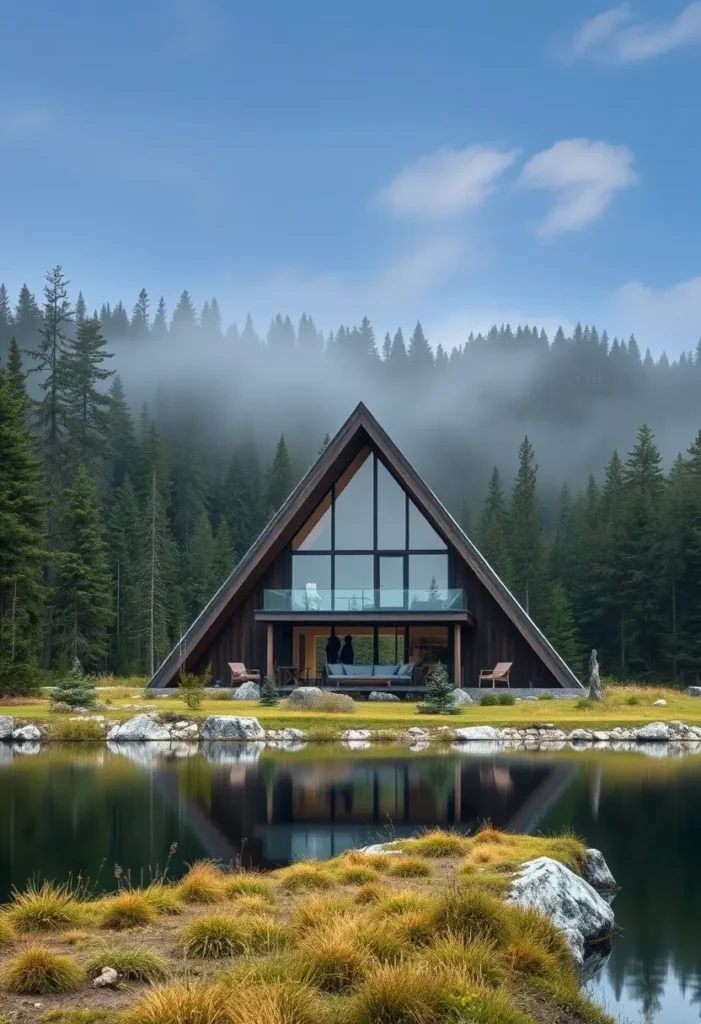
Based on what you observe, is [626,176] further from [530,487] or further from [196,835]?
[530,487]

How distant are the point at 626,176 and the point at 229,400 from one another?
99268 mm

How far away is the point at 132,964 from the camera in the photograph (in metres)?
5.86

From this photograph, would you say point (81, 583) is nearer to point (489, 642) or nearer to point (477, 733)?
point (489, 642)

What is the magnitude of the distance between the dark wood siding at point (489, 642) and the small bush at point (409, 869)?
18.8 metres

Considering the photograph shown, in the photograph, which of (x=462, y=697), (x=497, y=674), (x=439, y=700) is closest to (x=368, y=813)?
(x=439, y=700)

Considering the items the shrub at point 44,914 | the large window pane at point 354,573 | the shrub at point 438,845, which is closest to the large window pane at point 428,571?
the large window pane at point 354,573

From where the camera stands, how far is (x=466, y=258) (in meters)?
27.0

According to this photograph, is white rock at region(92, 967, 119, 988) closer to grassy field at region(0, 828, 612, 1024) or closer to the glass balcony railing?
grassy field at region(0, 828, 612, 1024)

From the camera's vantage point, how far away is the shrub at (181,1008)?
479 cm

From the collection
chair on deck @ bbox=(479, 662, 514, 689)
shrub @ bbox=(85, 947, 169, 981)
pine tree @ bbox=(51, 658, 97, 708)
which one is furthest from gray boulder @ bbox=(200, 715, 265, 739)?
shrub @ bbox=(85, 947, 169, 981)

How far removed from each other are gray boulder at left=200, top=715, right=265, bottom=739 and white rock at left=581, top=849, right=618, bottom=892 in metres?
10.3

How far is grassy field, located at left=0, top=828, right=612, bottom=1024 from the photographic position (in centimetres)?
507

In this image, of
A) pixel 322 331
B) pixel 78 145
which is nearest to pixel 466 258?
pixel 78 145

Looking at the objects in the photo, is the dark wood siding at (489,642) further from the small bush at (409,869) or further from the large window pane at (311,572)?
the small bush at (409,869)
